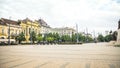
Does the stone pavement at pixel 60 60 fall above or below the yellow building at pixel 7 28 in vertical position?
below

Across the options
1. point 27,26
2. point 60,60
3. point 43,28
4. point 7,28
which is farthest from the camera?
point 43,28

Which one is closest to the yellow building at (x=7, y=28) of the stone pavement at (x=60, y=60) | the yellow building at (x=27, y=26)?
the yellow building at (x=27, y=26)

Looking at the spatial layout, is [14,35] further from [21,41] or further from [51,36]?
[51,36]

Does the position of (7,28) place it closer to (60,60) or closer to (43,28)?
(43,28)

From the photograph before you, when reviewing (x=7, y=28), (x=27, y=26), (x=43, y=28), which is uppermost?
(x=43, y=28)

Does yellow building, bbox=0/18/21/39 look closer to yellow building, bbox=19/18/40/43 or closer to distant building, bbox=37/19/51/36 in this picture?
yellow building, bbox=19/18/40/43

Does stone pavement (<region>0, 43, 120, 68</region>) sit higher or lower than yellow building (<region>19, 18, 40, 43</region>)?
lower

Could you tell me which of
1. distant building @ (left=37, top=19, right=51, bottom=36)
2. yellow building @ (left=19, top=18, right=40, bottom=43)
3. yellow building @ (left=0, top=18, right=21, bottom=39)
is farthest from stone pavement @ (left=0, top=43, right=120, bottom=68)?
distant building @ (left=37, top=19, right=51, bottom=36)

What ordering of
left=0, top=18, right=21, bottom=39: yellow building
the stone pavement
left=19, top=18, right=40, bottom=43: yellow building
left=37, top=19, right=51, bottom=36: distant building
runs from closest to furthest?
the stone pavement < left=0, top=18, right=21, bottom=39: yellow building < left=19, top=18, right=40, bottom=43: yellow building < left=37, top=19, right=51, bottom=36: distant building

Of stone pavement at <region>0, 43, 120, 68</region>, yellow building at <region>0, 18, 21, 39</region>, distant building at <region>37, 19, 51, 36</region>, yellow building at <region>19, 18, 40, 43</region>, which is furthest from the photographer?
distant building at <region>37, 19, 51, 36</region>

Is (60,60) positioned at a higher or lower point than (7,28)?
lower

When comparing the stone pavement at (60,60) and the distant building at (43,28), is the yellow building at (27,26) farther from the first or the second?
the stone pavement at (60,60)

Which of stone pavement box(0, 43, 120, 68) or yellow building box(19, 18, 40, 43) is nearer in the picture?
stone pavement box(0, 43, 120, 68)

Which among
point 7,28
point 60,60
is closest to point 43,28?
point 7,28
